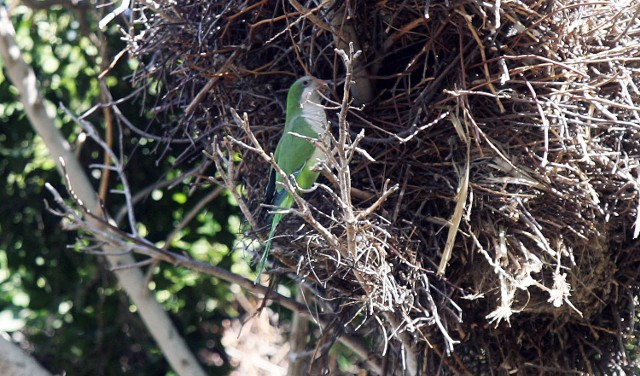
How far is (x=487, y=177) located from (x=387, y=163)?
0.32 metres

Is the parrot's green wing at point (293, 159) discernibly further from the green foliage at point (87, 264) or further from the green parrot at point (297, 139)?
the green foliage at point (87, 264)

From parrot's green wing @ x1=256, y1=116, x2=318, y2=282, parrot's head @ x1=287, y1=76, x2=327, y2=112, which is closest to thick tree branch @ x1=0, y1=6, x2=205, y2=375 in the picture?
parrot's green wing @ x1=256, y1=116, x2=318, y2=282

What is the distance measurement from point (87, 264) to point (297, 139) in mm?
1547

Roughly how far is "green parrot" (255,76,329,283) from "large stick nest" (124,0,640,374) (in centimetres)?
7

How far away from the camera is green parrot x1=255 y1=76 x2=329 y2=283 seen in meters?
2.90

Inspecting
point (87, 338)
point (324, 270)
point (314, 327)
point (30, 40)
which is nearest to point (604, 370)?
point (324, 270)

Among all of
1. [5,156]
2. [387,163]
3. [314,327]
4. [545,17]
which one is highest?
[545,17]

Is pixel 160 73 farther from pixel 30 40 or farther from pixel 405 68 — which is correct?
pixel 30 40

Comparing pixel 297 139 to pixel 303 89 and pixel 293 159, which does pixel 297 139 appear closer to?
pixel 293 159

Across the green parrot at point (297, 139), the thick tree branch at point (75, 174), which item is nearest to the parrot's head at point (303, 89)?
the green parrot at point (297, 139)

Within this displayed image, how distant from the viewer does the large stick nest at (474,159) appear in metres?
2.64

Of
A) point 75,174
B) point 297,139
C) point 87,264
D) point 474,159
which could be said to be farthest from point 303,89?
point 87,264

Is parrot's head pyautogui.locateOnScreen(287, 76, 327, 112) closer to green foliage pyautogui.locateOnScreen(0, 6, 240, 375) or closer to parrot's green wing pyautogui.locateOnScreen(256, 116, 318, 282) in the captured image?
parrot's green wing pyautogui.locateOnScreen(256, 116, 318, 282)

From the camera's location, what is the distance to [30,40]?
4570 millimetres
